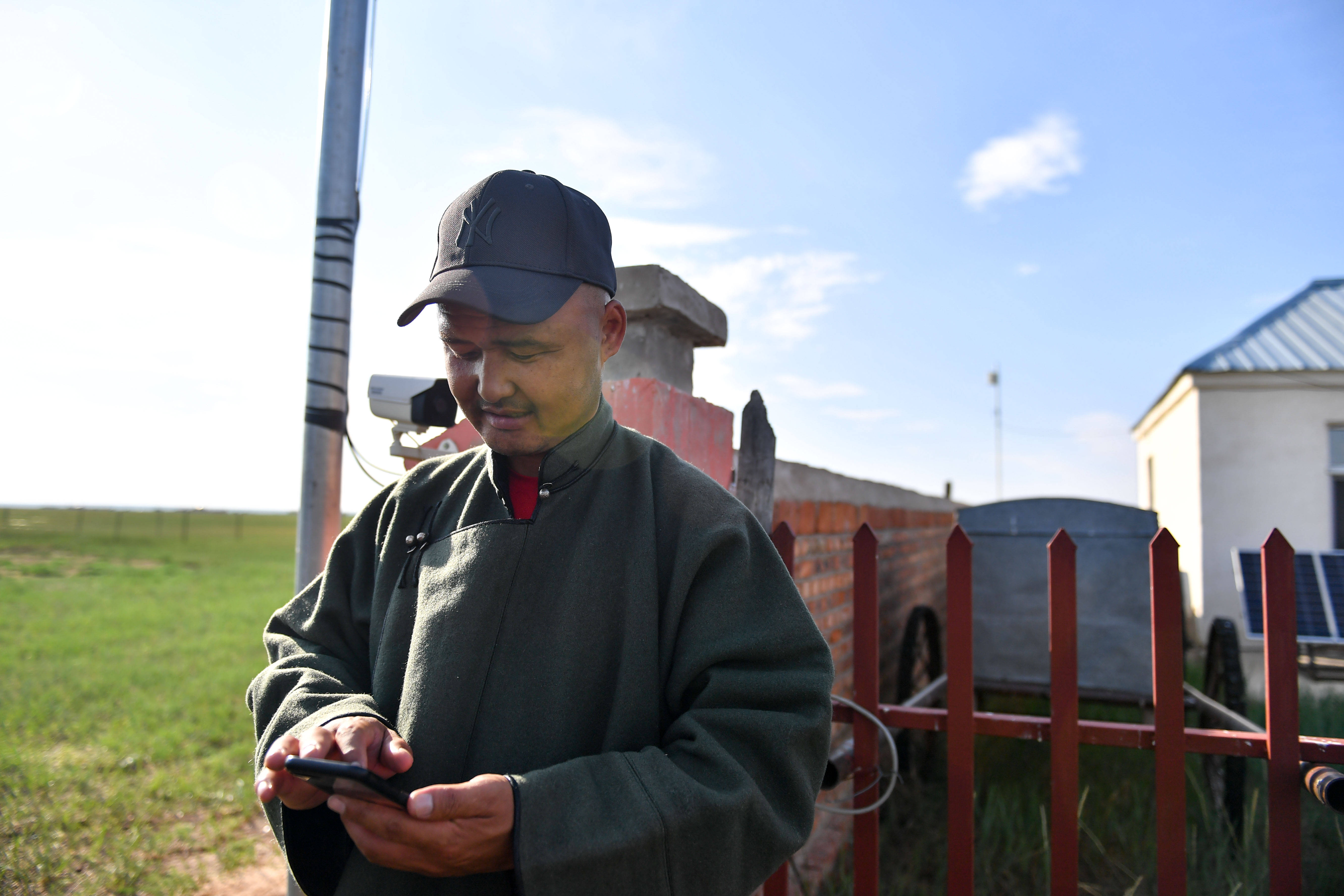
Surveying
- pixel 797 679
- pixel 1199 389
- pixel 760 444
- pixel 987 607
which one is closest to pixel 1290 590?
pixel 760 444

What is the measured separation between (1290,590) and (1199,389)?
351 inches

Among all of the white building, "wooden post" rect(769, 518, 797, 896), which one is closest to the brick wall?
"wooden post" rect(769, 518, 797, 896)

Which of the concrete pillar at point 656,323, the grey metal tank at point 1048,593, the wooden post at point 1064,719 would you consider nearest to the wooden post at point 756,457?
the concrete pillar at point 656,323

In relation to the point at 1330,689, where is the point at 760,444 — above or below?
above

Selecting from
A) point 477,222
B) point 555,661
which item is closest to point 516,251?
point 477,222

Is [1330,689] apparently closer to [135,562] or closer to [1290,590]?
[1290,590]

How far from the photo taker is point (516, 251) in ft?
3.78

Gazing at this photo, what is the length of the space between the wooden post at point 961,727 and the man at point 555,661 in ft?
3.66

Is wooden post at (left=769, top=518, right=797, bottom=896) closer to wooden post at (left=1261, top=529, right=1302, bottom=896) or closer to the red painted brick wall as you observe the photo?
the red painted brick wall

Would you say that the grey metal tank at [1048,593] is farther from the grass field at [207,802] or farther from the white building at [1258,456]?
the white building at [1258,456]

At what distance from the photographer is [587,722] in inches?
42.9

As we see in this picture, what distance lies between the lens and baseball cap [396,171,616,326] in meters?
1.12

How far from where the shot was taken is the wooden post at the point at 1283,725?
6.04 ft

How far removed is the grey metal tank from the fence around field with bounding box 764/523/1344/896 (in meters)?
2.11
